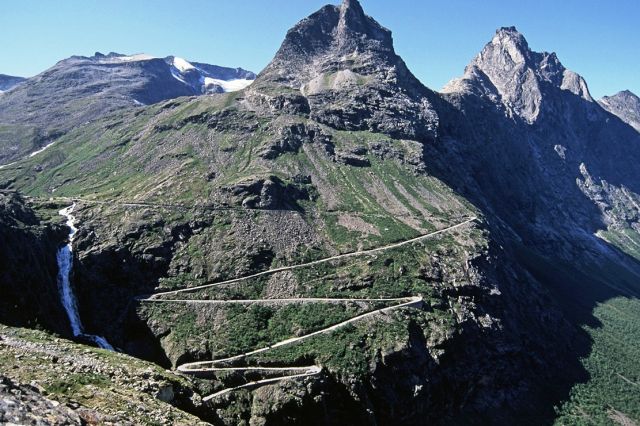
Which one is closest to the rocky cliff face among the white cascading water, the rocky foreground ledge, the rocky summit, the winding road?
the rocky summit

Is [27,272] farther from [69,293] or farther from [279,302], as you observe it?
[279,302]

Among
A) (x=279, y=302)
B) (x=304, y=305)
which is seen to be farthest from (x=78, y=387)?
(x=304, y=305)

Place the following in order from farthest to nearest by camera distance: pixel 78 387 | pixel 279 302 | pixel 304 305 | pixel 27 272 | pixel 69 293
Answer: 1. pixel 279 302
2. pixel 304 305
3. pixel 69 293
4. pixel 27 272
5. pixel 78 387

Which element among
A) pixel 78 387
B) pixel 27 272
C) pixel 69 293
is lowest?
pixel 78 387

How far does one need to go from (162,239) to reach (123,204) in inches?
1112

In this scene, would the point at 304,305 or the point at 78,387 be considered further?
the point at 304,305

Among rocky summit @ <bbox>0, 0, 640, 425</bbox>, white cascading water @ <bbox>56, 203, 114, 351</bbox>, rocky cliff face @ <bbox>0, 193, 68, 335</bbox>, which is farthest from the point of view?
white cascading water @ <bbox>56, 203, 114, 351</bbox>

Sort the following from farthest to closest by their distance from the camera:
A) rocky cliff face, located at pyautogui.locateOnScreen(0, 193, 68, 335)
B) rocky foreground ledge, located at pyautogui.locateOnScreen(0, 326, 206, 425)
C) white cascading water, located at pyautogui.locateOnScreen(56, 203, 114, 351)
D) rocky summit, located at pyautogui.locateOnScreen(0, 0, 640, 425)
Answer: white cascading water, located at pyautogui.locateOnScreen(56, 203, 114, 351) → rocky summit, located at pyautogui.locateOnScreen(0, 0, 640, 425) → rocky cliff face, located at pyautogui.locateOnScreen(0, 193, 68, 335) → rocky foreground ledge, located at pyautogui.locateOnScreen(0, 326, 206, 425)

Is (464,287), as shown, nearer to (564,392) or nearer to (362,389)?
(564,392)

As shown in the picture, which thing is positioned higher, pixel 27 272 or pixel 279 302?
pixel 27 272

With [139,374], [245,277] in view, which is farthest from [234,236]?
[139,374]

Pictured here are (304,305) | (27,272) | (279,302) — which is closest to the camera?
(27,272)

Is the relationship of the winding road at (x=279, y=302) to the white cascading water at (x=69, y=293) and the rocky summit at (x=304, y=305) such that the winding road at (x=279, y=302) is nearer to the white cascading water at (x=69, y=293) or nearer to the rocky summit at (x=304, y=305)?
the rocky summit at (x=304, y=305)

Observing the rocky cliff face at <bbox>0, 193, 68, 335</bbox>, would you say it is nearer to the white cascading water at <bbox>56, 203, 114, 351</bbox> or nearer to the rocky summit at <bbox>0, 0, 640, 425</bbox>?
the rocky summit at <bbox>0, 0, 640, 425</bbox>
